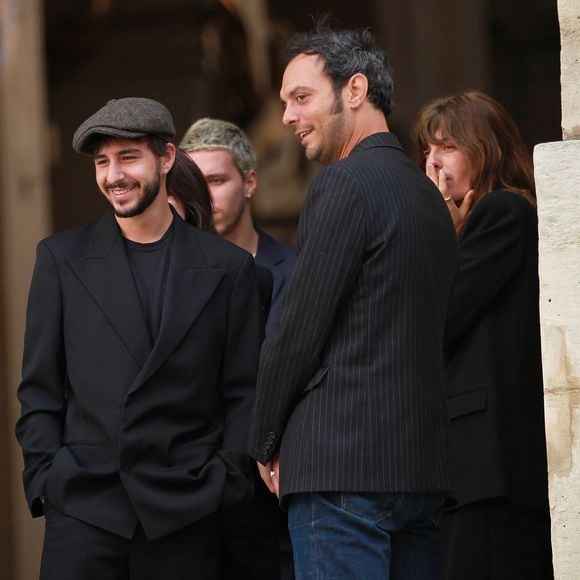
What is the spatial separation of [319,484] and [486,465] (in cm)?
96

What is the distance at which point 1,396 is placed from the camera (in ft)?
22.4

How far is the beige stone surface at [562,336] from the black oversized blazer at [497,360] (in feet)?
1.74

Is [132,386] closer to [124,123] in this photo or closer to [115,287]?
[115,287]

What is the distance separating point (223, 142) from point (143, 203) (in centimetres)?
133

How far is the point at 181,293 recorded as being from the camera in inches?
160

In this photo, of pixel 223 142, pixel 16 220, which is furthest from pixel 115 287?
pixel 16 220

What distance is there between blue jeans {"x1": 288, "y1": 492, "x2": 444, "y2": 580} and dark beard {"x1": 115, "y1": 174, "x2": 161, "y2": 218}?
96 cm

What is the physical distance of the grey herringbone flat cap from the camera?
4070 millimetres

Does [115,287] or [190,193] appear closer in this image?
[115,287]

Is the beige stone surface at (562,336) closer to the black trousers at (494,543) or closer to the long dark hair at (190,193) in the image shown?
the black trousers at (494,543)

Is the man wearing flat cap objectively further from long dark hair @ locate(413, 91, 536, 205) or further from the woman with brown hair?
long dark hair @ locate(413, 91, 536, 205)

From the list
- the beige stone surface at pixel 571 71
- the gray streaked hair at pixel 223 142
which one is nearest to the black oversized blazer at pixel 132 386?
the beige stone surface at pixel 571 71

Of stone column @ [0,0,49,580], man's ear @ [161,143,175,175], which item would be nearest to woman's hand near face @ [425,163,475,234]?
man's ear @ [161,143,175,175]

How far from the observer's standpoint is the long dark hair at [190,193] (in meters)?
4.60
